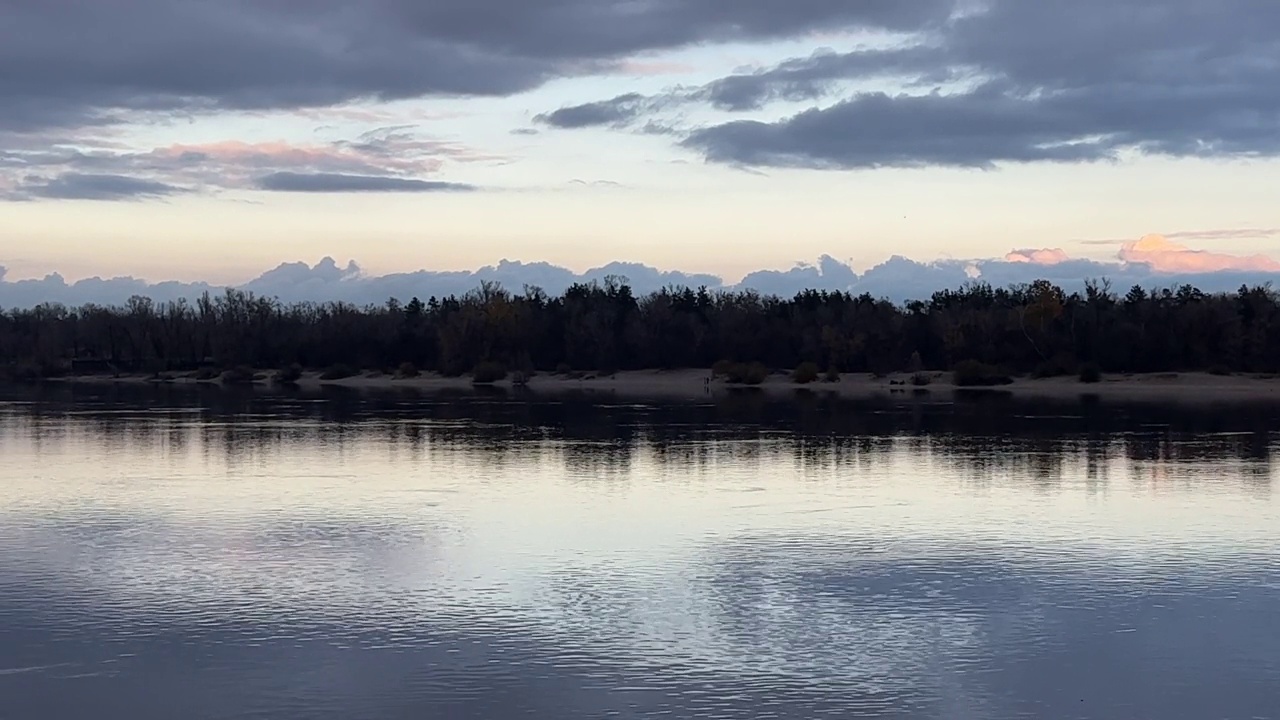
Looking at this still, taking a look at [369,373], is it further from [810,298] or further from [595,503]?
[595,503]

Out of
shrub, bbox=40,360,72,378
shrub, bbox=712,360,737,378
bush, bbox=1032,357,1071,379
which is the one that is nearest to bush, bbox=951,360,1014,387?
bush, bbox=1032,357,1071,379

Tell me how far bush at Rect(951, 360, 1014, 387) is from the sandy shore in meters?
0.63

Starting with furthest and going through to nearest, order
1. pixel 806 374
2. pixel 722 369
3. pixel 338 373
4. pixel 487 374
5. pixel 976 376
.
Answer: pixel 338 373 → pixel 487 374 → pixel 722 369 → pixel 806 374 → pixel 976 376

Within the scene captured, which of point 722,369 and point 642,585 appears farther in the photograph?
point 722,369

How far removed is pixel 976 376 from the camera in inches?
3167

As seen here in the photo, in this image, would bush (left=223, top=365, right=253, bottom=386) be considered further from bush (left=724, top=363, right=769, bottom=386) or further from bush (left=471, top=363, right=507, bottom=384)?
bush (left=724, top=363, right=769, bottom=386)

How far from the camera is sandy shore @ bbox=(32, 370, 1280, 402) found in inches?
2830

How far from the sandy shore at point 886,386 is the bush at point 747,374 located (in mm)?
578

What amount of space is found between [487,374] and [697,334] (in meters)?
14.7

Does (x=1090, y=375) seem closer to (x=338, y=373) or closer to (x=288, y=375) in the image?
(x=338, y=373)

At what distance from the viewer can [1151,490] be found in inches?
1060

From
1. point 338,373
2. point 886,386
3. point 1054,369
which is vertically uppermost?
point 1054,369

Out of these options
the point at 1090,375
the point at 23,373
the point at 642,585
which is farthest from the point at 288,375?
the point at 642,585

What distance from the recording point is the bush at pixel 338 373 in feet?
356
